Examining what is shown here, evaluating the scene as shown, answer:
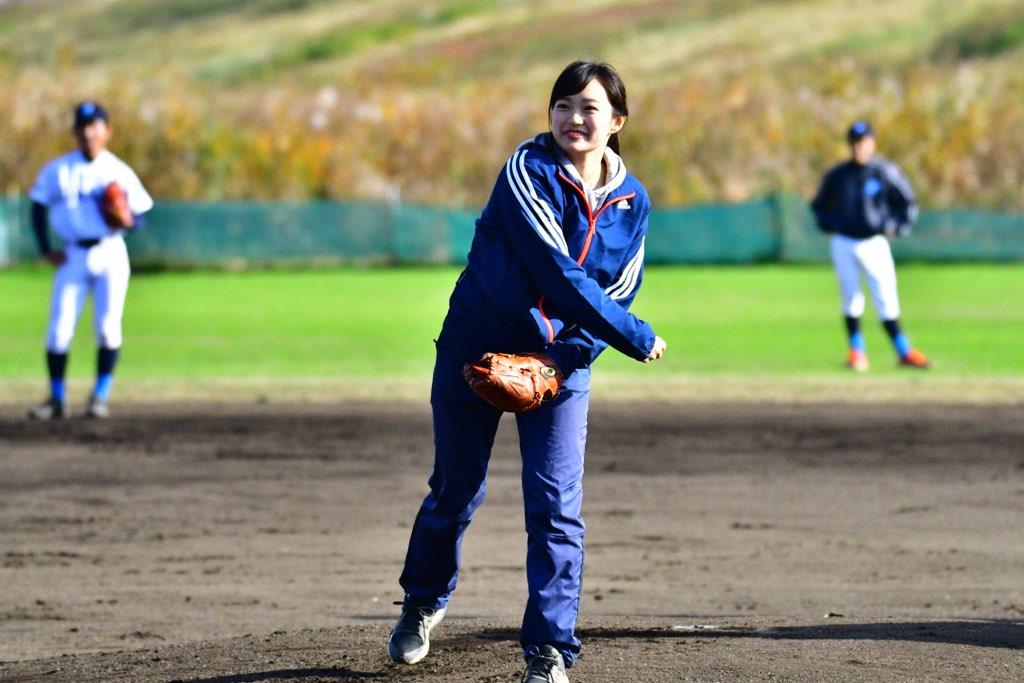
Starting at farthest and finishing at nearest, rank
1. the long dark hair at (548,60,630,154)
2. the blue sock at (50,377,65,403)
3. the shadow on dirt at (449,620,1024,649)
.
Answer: the blue sock at (50,377,65,403), the shadow on dirt at (449,620,1024,649), the long dark hair at (548,60,630,154)

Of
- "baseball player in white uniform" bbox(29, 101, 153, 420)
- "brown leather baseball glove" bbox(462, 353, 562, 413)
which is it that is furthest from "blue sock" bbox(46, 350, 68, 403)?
"brown leather baseball glove" bbox(462, 353, 562, 413)

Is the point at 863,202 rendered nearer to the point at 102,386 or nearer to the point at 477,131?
the point at 102,386

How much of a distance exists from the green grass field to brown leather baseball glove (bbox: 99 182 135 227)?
2.20m

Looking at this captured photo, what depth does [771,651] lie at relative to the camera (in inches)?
211

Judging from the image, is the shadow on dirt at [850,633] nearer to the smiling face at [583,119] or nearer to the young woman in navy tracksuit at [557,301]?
the young woman in navy tracksuit at [557,301]

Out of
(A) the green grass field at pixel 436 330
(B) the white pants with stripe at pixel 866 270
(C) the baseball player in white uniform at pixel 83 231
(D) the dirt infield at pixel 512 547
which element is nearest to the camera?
(D) the dirt infield at pixel 512 547

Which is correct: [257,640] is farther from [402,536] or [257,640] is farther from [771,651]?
[402,536]

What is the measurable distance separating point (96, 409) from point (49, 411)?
0.32 metres

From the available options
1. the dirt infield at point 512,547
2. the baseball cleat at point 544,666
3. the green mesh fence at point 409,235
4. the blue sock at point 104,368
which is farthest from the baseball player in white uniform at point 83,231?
the green mesh fence at point 409,235

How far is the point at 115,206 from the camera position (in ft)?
37.9

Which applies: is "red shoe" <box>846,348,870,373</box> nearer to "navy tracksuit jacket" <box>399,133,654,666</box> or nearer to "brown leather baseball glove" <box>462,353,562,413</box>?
"navy tracksuit jacket" <box>399,133,654,666</box>

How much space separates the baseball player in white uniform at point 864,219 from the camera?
1459cm

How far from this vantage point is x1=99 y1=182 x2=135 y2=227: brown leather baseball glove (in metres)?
11.5

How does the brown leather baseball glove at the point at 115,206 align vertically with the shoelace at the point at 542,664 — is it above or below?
above
